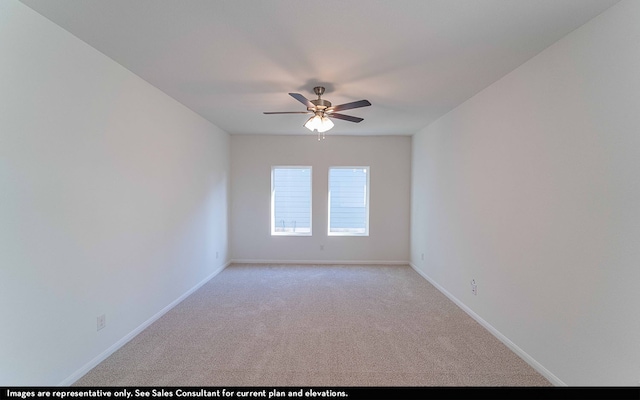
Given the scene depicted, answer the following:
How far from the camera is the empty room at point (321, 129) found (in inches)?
64.9

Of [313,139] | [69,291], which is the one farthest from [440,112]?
[69,291]

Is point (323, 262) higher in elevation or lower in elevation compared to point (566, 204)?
lower

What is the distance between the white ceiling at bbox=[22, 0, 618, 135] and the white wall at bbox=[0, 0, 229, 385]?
0.92 feet

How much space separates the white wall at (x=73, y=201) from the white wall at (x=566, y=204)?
350cm

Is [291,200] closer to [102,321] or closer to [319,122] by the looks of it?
[319,122]

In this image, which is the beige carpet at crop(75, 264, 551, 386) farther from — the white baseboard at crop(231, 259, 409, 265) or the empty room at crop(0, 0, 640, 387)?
the white baseboard at crop(231, 259, 409, 265)

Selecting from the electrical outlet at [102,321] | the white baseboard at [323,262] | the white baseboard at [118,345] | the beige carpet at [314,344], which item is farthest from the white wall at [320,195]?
the electrical outlet at [102,321]

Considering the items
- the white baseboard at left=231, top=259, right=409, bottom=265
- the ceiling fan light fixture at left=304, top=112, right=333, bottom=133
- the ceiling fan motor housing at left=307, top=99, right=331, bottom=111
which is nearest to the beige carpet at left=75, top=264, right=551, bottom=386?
the white baseboard at left=231, top=259, right=409, bottom=265

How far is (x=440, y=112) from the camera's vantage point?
150 inches

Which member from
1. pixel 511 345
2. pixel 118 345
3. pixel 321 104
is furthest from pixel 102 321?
pixel 511 345

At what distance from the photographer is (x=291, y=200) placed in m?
5.58

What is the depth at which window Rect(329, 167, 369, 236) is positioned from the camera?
5.56 metres

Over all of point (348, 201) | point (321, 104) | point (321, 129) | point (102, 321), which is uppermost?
point (321, 104)

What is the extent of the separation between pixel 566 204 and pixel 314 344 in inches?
89.3
